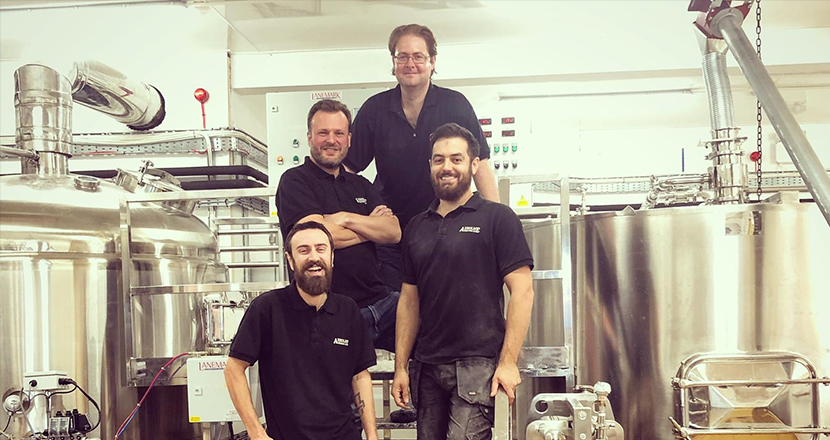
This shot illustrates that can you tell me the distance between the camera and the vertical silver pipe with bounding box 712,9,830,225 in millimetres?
2512

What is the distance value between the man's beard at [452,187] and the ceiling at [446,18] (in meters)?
3.00

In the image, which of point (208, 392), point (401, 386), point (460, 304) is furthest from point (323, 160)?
point (208, 392)

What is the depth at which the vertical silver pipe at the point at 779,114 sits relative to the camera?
251cm

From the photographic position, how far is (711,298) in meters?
2.76

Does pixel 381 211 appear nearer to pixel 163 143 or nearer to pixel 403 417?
pixel 403 417

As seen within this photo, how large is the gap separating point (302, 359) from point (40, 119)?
2.41 meters

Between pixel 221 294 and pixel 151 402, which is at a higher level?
pixel 221 294

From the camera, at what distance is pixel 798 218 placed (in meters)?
2.73

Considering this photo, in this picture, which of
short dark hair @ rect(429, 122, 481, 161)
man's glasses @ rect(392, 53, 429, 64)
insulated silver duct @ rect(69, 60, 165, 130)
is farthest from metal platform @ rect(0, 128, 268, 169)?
short dark hair @ rect(429, 122, 481, 161)

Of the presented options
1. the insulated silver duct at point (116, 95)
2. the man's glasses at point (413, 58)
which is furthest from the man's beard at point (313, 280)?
the insulated silver duct at point (116, 95)

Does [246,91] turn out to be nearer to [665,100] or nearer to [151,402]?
[151,402]

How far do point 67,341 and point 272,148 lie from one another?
2003 millimetres

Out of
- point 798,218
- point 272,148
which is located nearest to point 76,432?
point 272,148

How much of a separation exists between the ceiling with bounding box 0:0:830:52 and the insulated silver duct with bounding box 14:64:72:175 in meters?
1.45
